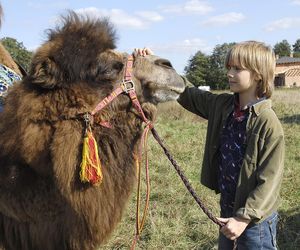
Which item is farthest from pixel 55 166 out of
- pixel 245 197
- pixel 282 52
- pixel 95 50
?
pixel 282 52

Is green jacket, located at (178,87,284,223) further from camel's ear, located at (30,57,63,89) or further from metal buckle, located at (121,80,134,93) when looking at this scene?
camel's ear, located at (30,57,63,89)

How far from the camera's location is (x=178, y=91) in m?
3.15

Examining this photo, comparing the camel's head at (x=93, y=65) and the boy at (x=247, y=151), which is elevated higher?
the camel's head at (x=93, y=65)

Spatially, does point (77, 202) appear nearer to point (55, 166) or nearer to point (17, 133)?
point (55, 166)

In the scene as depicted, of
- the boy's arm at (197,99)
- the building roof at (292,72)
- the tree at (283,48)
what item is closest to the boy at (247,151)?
the boy's arm at (197,99)

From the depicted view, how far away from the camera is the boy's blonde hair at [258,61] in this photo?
114 inches

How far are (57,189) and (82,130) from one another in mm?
413

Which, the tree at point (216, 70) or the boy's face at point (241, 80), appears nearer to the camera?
the boy's face at point (241, 80)

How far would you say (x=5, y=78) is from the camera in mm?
3449

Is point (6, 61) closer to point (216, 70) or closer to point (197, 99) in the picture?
point (197, 99)

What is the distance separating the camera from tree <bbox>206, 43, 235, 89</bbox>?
60.7 metres

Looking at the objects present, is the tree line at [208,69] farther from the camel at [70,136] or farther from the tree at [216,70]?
the camel at [70,136]

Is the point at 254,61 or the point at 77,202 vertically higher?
the point at 254,61

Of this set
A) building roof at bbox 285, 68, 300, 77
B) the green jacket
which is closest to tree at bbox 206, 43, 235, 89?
building roof at bbox 285, 68, 300, 77
